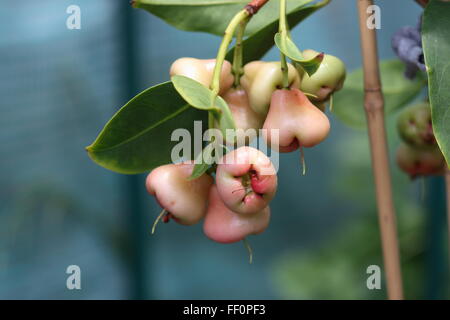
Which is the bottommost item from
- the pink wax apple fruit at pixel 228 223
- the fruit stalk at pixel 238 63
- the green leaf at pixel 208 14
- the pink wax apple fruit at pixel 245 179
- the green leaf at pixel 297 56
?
the pink wax apple fruit at pixel 228 223

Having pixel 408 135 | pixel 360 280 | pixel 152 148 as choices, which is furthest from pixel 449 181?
pixel 360 280

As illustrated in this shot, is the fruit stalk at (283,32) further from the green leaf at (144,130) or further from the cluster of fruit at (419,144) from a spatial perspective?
the cluster of fruit at (419,144)

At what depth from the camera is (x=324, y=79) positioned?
434 mm

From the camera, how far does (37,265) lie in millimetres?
1388

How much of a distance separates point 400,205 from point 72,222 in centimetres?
72

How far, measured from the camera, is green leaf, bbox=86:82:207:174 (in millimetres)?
417

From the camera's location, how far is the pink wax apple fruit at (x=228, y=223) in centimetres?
42

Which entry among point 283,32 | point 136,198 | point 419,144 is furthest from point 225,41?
point 136,198

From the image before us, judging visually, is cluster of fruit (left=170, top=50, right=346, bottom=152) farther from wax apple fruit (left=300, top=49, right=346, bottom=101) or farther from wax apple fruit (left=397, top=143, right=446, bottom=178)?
wax apple fruit (left=397, top=143, right=446, bottom=178)

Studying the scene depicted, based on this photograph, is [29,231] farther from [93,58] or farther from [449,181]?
[449,181]

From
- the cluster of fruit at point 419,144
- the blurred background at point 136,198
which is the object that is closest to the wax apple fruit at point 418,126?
the cluster of fruit at point 419,144

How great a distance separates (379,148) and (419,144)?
4.2 inches

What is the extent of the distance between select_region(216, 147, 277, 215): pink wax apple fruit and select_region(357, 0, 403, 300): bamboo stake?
0.11 meters

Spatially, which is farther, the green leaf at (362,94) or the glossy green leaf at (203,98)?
the green leaf at (362,94)
